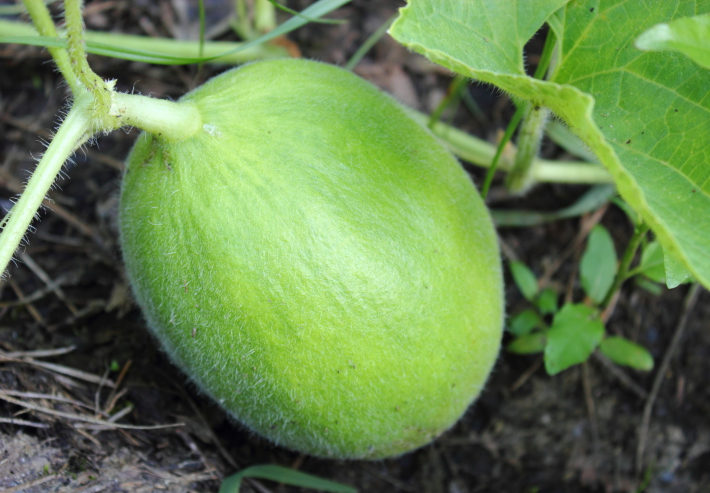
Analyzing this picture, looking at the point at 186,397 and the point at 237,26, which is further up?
the point at 237,26

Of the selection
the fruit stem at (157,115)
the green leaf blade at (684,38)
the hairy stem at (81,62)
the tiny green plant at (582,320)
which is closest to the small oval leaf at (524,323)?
the tiny green plant at (582,320)

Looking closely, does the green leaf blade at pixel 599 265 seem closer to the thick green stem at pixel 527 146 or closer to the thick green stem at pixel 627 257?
the thick green stem at pixel 627 257

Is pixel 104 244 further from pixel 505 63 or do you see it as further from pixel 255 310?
pixel 505 63

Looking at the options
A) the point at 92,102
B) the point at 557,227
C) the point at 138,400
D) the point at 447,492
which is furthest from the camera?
the point at 557,227

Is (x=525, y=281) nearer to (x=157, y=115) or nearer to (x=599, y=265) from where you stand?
(x=599, y=265)

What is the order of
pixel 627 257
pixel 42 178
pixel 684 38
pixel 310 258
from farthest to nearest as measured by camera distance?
1. pixel 627 257
2. pixel 310 258
3. pixel 42 178
4. pixel 684 38

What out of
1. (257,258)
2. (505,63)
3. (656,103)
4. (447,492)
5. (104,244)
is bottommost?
(447,492)

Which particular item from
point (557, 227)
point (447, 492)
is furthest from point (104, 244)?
point (557, 227)

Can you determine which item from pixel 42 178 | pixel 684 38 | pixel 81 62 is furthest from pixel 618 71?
pixel 42 178
